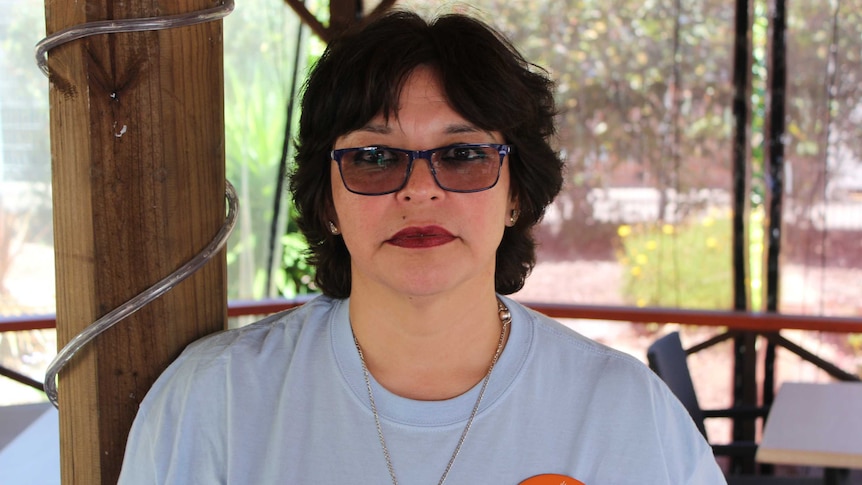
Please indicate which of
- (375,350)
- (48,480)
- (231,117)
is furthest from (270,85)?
(375,350)

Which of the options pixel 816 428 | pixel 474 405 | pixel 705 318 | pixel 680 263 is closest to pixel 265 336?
pixel 474 405

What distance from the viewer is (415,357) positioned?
1.40 m

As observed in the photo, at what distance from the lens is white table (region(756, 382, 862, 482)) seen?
8.41 feet

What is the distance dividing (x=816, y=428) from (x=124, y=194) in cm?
232

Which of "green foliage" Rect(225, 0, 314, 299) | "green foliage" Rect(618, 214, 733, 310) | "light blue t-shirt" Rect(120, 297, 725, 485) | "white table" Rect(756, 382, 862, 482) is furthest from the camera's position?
"green foliage" Rect(225, 0, 314, 299)

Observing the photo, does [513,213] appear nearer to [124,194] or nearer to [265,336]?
[265,336]

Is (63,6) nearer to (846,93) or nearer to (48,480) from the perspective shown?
(48,480)

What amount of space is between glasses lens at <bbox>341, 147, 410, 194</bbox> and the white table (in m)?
1.75

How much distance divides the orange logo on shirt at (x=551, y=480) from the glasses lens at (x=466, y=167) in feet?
1.38

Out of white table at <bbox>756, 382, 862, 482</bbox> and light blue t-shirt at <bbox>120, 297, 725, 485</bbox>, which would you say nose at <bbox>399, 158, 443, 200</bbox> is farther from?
white table at <bbox>756, 382, 862, 482</bbox>

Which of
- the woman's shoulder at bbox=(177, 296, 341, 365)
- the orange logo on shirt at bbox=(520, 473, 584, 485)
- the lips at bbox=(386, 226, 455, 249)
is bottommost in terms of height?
the orange logo on shirt at bbox=(520, 473, 584, 485)

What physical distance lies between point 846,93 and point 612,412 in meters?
3.45

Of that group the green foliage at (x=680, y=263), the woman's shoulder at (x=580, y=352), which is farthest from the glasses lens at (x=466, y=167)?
the green foliage at (x=680, y=263)

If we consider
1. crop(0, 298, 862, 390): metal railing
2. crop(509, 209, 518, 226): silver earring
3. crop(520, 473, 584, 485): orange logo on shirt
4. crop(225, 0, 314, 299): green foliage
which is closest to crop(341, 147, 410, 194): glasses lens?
crop(509, 209, 518, 226): silver earring
